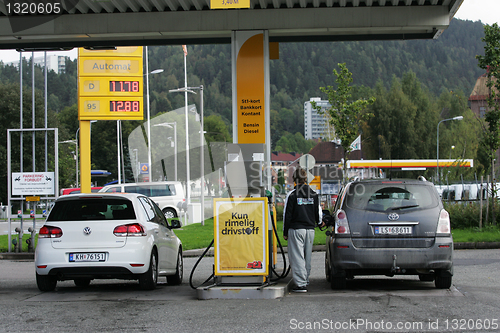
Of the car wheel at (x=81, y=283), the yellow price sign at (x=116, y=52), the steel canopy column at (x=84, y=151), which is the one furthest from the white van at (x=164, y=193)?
the car wheel at (x=81, y=283)

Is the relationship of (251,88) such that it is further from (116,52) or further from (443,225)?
(116,52)

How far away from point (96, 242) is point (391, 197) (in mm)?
4386

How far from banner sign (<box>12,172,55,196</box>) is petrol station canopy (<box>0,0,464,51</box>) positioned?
6.33 m

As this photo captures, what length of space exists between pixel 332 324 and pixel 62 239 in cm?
452

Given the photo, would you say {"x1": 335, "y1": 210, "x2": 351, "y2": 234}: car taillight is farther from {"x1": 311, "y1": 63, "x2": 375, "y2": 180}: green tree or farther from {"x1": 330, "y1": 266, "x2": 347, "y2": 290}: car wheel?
{"x1": 311, "y1": 63, "x2": 375, "y2": 180}: green tree

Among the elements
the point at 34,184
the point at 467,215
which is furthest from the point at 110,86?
the point at 467,215

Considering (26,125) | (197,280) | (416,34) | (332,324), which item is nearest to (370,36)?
(416,34)

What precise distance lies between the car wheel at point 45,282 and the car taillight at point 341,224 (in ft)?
14.5

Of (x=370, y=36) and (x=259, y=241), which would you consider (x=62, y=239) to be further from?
(x=370, y=36)

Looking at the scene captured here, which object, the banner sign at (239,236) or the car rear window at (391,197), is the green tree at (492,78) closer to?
the car rear window at (391,197)

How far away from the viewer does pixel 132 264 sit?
8969 millimetres

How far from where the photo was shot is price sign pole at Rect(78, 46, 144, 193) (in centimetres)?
2023

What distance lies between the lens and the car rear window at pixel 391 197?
8.79 m

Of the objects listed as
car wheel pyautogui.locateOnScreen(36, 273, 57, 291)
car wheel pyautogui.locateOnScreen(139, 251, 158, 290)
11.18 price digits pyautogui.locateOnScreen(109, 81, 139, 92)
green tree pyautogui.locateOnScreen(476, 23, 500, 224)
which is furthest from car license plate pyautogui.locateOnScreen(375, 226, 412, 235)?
11.18 price digits pyautogui.locateOnScreen(109, 81, 139, 92)
